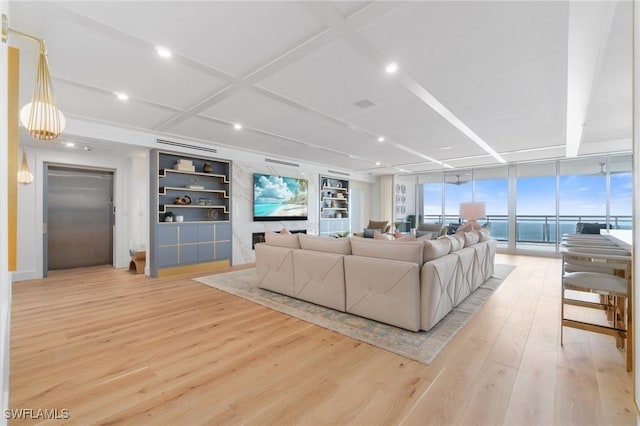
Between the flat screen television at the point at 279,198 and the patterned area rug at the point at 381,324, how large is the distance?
2694mm

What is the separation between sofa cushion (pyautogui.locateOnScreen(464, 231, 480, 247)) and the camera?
13.0ft

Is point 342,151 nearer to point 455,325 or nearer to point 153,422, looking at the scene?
point 455,325

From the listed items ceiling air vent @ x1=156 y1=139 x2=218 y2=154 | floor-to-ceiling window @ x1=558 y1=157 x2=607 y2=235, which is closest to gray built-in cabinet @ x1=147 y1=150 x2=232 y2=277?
ceiling air vent @ x1=156 y1=139 x2=218 y2=154

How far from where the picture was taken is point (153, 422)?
1.59 m

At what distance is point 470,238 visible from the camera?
13.4 ft

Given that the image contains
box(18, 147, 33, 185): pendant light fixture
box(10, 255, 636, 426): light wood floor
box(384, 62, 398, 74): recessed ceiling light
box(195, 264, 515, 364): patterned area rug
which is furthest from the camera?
box(18, 147, 33, 185): pendant light fixture

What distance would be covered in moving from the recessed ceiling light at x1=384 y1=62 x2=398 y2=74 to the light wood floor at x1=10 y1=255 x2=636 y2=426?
2656 millimetres

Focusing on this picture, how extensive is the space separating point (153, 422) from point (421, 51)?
337 centimetres

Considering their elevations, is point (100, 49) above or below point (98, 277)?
above

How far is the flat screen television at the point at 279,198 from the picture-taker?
22.3 feet

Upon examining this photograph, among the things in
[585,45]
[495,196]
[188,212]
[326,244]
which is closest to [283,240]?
[326,244]

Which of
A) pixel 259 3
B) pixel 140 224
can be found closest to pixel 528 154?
pixel 259 3

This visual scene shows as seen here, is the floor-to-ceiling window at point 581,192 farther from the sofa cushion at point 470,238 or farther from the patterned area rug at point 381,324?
the patterned area rug at point 381,324

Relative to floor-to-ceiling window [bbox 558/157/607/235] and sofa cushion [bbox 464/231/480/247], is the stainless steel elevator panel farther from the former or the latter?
floor-to-ceiling window [bbox 558/157/607/235]
